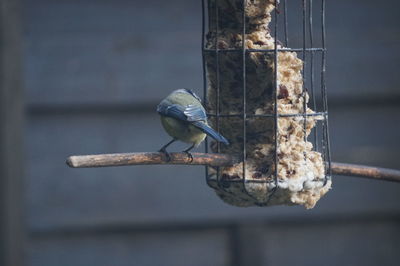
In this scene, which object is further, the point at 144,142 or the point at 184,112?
the point at 144,142

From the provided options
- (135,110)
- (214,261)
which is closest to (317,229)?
(214,261)

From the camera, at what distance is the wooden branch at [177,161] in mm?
1920

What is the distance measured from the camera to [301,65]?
2.41 meters

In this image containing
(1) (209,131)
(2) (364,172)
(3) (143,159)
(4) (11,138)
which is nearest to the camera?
(3) (143,159)

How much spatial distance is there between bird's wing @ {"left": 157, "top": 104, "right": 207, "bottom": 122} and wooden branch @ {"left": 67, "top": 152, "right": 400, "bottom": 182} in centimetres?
14

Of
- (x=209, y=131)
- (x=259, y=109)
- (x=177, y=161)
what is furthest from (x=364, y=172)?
(x=177, y=161)

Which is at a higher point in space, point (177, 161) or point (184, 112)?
point (184, 112)

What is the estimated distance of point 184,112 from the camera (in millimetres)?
2385

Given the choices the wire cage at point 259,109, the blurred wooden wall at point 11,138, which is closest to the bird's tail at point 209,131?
the wire cage at point 259,109

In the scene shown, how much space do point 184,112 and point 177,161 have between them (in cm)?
28

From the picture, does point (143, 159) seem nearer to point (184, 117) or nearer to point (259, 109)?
point (184, 117)

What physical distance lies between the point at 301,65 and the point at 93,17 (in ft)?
4.64

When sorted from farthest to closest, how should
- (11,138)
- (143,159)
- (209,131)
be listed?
1. (11,138)
2. (209,131)
3. (143,159)

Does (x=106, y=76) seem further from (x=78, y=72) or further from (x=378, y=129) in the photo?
(x=378, y=129)
